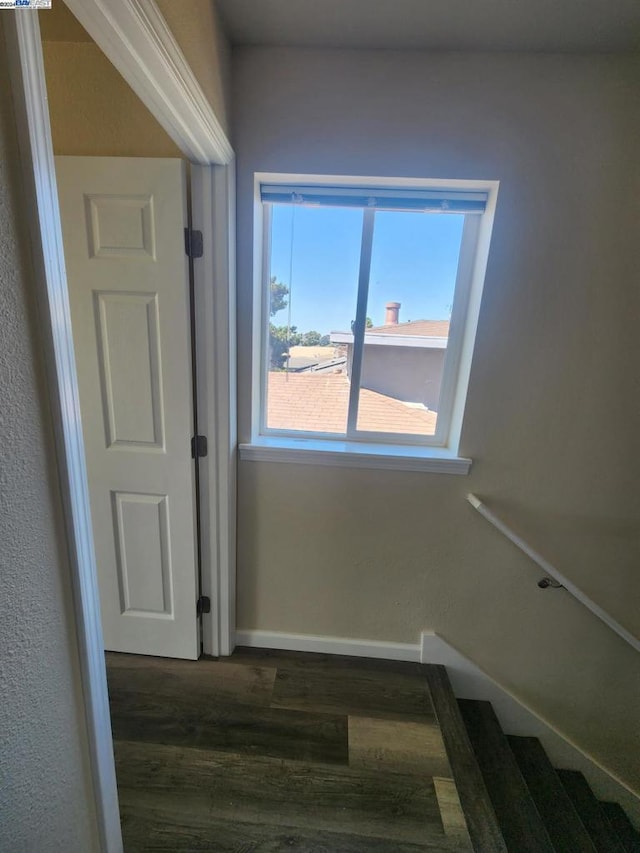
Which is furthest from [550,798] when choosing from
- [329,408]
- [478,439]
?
[329,408]

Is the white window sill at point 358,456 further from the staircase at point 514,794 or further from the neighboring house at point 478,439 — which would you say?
the staircase at point 514,794

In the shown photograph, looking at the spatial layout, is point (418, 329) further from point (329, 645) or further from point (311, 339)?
point (329, 645)

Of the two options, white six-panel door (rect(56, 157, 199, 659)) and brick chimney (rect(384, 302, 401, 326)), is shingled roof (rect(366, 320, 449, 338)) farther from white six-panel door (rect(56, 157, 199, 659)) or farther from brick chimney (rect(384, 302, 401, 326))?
white six-panel door (rect(56, 157, 199, 659))

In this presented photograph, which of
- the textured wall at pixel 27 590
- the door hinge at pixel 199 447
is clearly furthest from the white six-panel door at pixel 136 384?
the textured wall at pixel 27 590

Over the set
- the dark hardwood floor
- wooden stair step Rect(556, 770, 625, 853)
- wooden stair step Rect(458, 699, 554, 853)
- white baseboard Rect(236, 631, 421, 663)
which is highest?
white baseboard Rect(236, 631, 421, 663)

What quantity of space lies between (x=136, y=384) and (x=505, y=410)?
4.74ft

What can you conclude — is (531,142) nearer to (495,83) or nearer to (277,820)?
(495,83)

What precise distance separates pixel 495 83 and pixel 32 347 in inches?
63.4

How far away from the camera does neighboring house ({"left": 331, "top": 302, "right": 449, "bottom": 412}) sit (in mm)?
1561

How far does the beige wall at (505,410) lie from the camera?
125 cm

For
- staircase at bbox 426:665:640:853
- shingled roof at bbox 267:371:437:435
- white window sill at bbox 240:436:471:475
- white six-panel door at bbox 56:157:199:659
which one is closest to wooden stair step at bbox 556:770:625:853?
staircase at bbox 426:665:640:853

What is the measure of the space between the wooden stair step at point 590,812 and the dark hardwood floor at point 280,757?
0.90 meters

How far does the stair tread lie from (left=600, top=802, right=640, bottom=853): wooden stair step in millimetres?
1008

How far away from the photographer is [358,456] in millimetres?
1553
